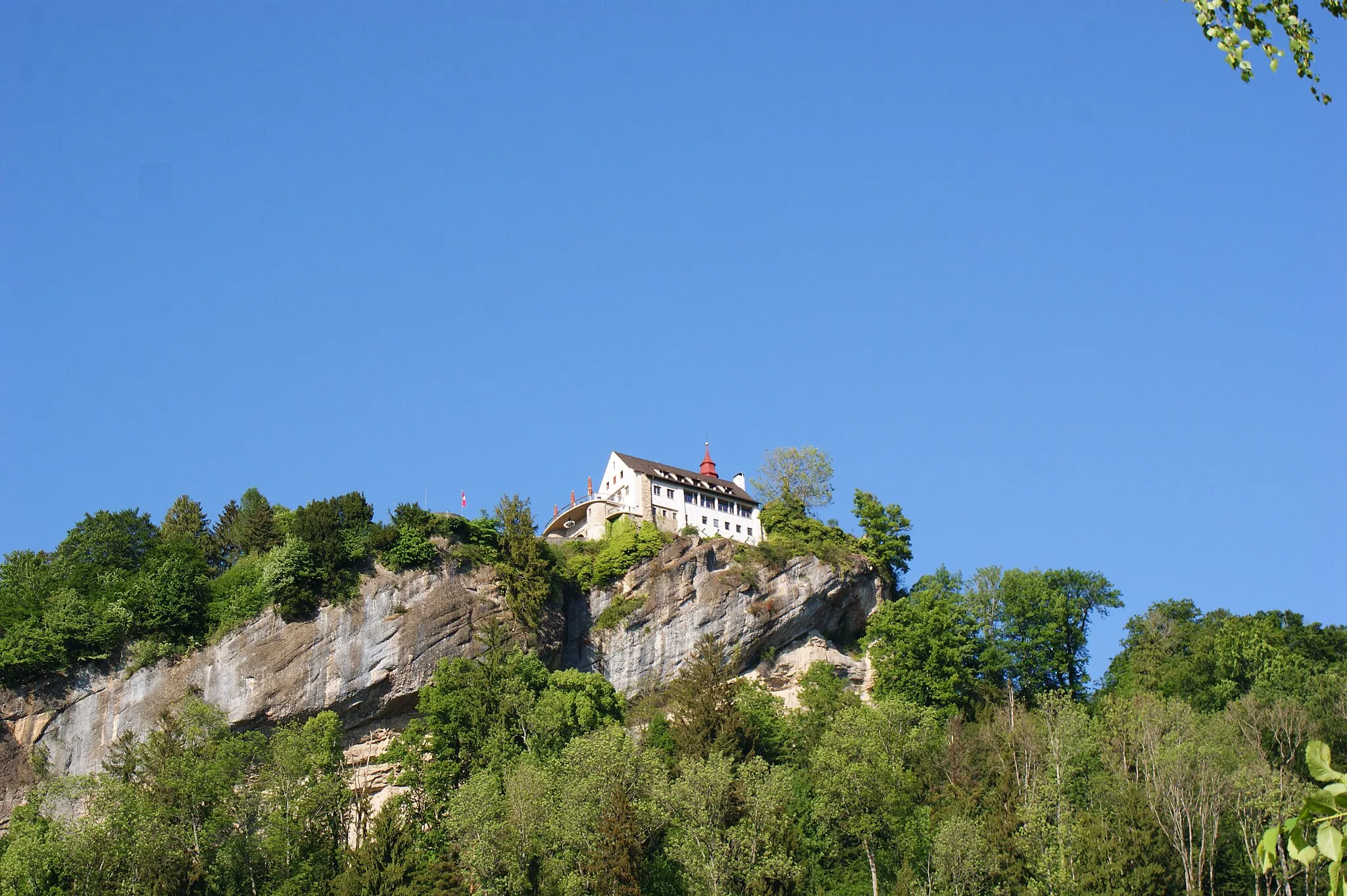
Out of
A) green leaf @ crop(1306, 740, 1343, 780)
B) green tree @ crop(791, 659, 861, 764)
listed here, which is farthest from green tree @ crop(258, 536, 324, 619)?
green leaf @ crop(1306, 740, 1343, 780)

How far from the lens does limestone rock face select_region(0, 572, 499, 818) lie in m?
66.1

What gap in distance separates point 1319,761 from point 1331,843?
1.87ft

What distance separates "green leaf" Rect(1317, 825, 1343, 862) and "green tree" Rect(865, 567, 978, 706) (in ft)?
216

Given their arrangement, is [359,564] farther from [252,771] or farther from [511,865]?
[511,865]

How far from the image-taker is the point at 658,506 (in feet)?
285

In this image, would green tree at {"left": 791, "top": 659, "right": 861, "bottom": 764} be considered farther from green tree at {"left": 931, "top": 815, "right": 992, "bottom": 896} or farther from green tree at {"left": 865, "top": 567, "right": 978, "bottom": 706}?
green tree at {"left": 931, "top": 815, "right": 992, "bottom": 896}

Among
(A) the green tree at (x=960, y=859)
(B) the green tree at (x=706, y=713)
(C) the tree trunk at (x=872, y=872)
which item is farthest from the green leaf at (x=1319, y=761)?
(B) the green tree at (x=706, y=713)

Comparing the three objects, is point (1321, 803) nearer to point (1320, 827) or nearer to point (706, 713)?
point (1320, 827)

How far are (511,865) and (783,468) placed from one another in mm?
44981

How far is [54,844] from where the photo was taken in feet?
175

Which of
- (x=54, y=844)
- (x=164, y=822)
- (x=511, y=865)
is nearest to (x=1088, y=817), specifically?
(x=511, y=865)

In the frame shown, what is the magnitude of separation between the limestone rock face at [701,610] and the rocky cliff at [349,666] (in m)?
0.10

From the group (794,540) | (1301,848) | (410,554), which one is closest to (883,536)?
(794,540)

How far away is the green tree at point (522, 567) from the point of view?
238 feet
